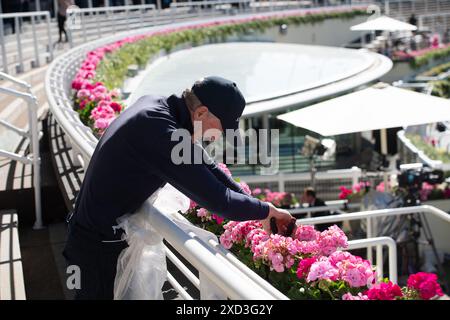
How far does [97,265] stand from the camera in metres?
2.63

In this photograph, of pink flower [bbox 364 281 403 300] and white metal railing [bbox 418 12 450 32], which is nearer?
pink flower [bbox 364 281 403 300]

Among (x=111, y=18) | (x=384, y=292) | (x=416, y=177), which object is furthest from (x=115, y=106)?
(x=111, y=18)

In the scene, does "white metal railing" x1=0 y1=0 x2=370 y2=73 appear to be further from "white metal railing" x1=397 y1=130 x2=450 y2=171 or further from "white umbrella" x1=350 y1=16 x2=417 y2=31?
"white metal railing" x1=397 y1=130 x2=450 y2=171

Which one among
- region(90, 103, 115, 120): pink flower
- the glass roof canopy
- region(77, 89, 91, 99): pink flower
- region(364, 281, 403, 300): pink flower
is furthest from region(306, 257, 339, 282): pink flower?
the glass roof canopy

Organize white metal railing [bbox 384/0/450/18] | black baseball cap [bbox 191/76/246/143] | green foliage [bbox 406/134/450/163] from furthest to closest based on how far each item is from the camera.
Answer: white metal railing [bbox 384/0/450/18]
green foliage [bbox 406/134/450/163]
black baseball cap [bbox 191/76/246/143]

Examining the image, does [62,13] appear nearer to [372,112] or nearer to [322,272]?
[372,112]

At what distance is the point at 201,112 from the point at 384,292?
84 centimetres

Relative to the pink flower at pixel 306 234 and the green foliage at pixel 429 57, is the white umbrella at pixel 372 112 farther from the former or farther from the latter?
the green foliage at pixel 429 57

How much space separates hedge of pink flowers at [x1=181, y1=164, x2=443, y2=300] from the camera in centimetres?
260

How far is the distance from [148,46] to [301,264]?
14701 millimetres

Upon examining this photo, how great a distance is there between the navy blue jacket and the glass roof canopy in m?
7.94

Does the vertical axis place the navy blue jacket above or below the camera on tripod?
above

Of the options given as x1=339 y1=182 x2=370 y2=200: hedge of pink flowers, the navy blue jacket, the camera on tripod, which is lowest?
x1=339 y1=182 x2=370 y2=200: hedge of pink flowers
